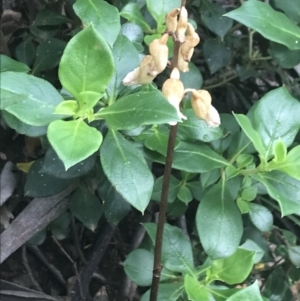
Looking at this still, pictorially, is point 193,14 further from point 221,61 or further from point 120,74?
point 120,74

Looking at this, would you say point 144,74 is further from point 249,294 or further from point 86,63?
point 249,294

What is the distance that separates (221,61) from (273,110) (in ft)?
1.19

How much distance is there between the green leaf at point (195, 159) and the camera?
0.80m

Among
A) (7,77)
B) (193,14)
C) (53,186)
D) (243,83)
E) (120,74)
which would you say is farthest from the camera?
(243,83)

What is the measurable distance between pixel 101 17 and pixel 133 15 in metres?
0.15

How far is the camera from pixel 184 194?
1005mm

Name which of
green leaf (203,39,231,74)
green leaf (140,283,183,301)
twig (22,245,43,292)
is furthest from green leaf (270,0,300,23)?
twig (22,245,43,292)

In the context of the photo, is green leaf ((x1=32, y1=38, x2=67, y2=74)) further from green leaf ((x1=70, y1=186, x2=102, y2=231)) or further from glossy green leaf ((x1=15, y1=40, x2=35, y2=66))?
green leaf ((x1=70, y1=186, x2=102, y2=231))

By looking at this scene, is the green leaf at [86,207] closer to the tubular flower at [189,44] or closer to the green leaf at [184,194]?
the green leaf at [184,194]

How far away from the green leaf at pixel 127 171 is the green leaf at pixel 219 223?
18 centimetres

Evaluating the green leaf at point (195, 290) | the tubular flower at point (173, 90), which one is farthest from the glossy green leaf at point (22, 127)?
the green leaf at point (195, 290)

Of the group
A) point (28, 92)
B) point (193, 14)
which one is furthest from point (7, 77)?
point (193, 14)

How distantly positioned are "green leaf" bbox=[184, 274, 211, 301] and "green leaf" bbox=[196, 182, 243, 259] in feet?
0.21

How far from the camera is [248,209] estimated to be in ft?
3.17
